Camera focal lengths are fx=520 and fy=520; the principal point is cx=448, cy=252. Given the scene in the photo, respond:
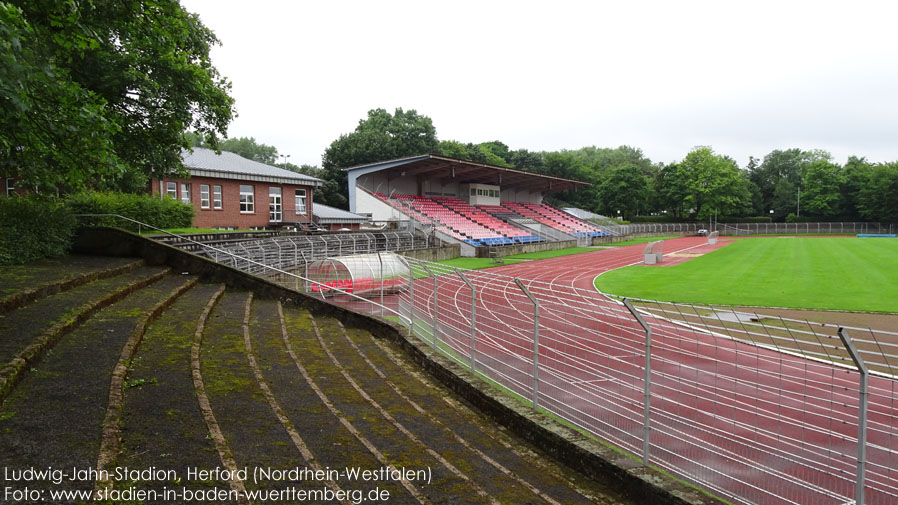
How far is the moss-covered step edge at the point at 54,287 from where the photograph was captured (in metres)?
6.89

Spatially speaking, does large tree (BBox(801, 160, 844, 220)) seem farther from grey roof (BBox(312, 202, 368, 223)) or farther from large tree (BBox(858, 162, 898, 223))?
grey roof (BBox(312, 202, 368, 223))

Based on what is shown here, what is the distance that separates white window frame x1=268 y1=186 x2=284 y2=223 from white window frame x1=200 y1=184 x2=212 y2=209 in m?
4.11

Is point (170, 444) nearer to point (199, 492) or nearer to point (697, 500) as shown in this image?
point (199, 492)

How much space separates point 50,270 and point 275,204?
80.7ft

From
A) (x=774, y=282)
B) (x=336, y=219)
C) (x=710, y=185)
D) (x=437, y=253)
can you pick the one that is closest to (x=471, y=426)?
(x=774, y=282)

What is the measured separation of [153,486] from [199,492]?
1.00 ft

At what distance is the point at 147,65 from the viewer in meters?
14.5

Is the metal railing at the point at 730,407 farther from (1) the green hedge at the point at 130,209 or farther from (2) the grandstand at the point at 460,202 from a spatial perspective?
(2) the grandstand at the point at 460,202

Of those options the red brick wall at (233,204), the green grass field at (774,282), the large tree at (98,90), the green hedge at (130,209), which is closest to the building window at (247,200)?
the red brick wall at (233,204)

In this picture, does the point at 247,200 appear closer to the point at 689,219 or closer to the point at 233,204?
the point at 233,204

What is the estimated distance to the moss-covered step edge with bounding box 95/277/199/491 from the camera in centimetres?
354

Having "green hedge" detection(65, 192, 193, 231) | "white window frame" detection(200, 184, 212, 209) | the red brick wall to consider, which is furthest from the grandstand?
"green hedge" detection(65, 192, 193, 231)

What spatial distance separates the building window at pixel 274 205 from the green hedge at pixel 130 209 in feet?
31.4

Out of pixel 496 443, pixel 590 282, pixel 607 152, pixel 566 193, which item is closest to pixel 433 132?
pixel 566 193
